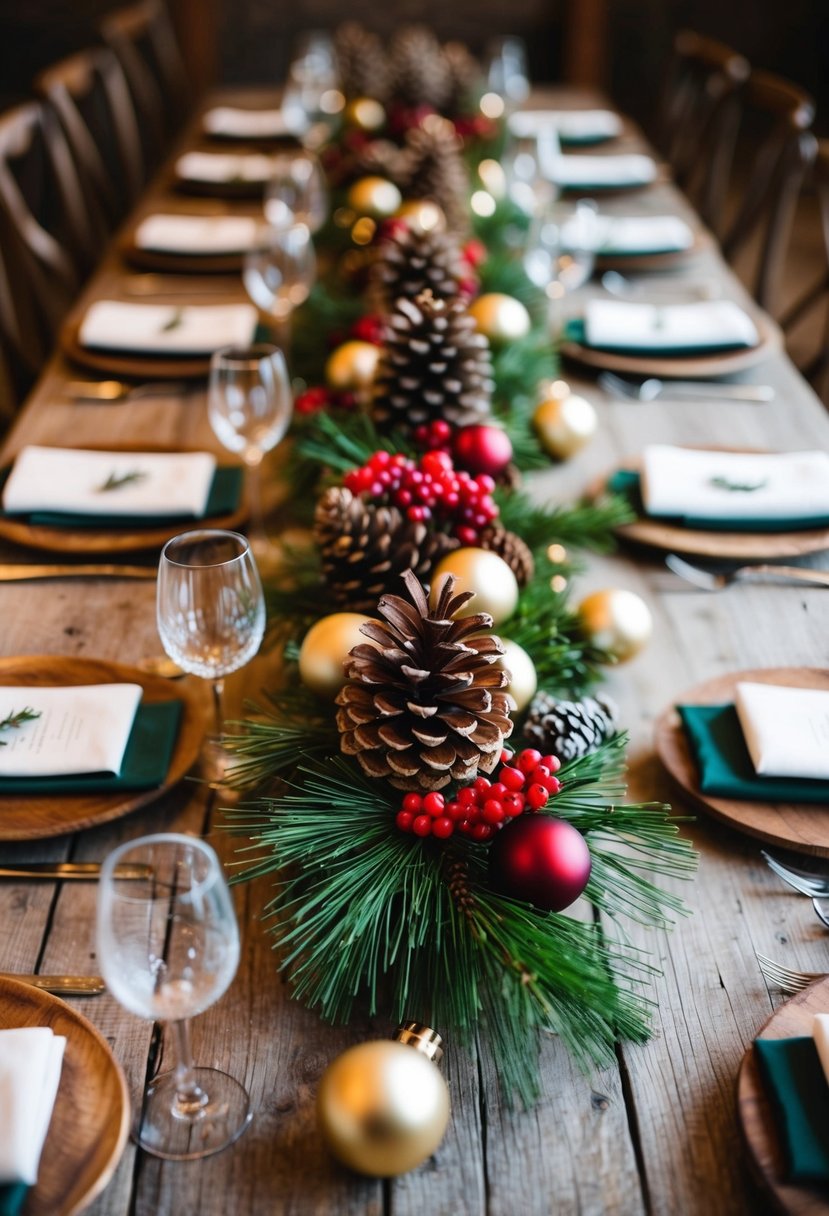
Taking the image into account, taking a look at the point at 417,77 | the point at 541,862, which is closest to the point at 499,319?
the point at 541,862

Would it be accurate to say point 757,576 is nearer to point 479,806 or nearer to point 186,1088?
point 479,806

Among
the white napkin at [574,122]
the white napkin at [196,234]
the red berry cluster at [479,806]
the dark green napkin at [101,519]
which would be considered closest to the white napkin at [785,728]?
the red berry cluster at [479,806]

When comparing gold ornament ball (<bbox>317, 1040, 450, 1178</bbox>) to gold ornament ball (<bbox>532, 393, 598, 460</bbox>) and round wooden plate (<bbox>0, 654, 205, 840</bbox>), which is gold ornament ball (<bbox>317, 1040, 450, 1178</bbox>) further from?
gold ornament ball (<bbox>532, 393, 598, 460</bbox>)

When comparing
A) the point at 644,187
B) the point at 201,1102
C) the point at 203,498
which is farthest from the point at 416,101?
the point at 201,1102

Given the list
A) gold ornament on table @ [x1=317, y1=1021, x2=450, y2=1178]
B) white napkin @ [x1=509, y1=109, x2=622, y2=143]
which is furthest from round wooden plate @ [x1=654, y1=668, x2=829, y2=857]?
white napkin @ [x1=509, y1=109, x2=622, y2=143]

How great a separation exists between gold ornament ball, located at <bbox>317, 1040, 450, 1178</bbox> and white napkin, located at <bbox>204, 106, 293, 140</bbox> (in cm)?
266

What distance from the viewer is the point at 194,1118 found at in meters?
0.73

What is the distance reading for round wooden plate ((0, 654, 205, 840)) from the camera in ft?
3.06

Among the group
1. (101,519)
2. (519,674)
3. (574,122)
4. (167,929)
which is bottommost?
(574,122)

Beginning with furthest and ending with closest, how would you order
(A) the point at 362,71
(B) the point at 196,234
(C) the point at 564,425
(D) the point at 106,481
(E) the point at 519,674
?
1. (A) the point at 362,71
2. (B) the point at 196,234
3. (C) the point at 564,425
4. (D) the point at 106,481
5. (E) the point at 519,674

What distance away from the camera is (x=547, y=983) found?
75 centimetres

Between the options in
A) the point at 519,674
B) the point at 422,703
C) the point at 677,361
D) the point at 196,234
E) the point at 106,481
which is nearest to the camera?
the point at 422,703

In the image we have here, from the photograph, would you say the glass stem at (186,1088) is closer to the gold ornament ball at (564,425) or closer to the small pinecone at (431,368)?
the small pinecone at (431,368)

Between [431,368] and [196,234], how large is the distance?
1.07 m
